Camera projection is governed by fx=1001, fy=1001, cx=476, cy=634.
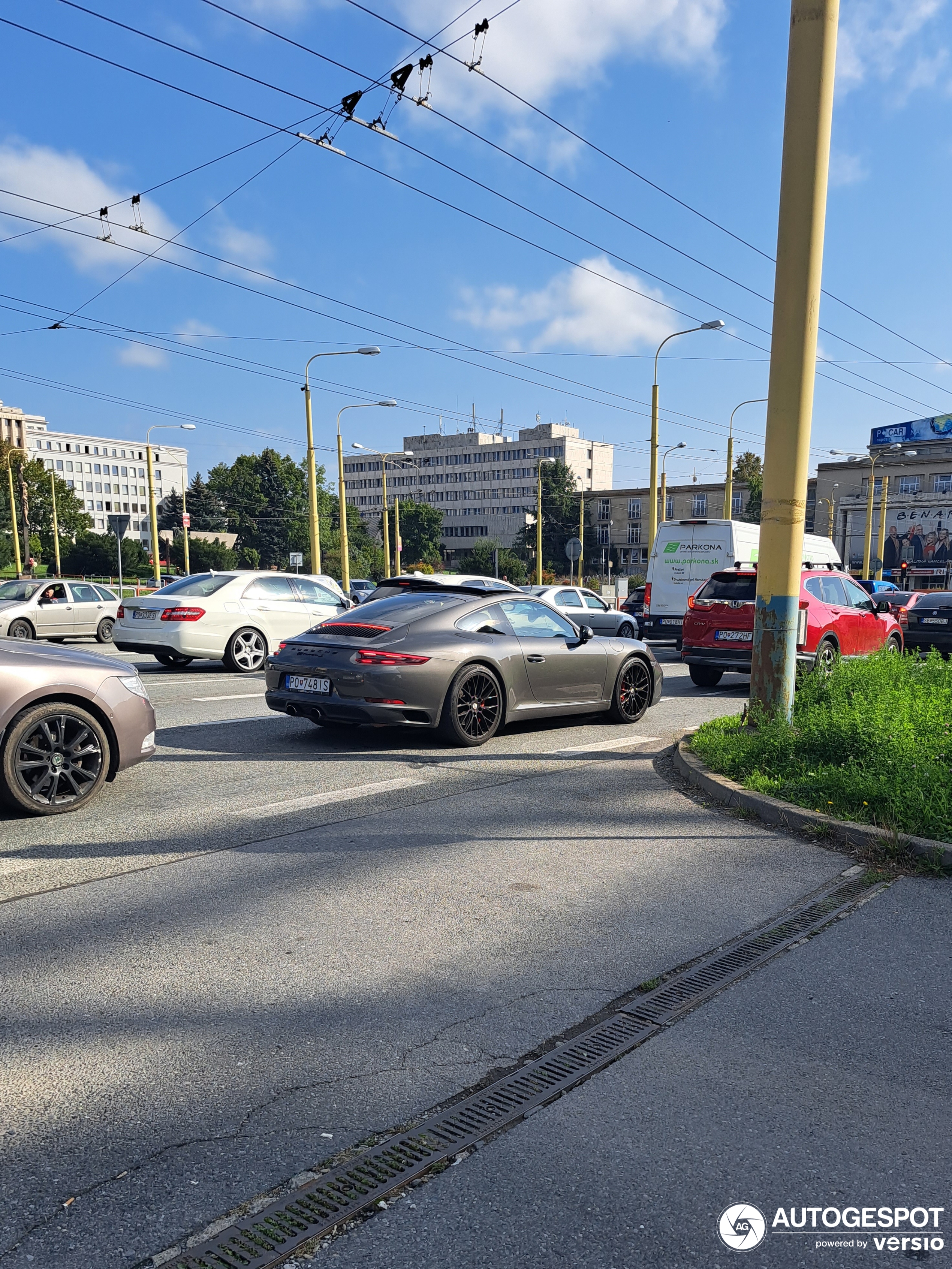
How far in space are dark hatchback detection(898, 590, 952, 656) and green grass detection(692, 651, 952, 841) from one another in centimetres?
1215

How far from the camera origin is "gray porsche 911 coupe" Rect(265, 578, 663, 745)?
318 inches

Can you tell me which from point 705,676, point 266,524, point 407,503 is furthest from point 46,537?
point 705,676

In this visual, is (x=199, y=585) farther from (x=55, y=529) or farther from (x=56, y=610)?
(x=55, y=529)

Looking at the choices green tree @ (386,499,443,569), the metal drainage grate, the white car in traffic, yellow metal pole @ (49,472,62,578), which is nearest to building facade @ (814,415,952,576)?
green tree @ (386,499,443,569)

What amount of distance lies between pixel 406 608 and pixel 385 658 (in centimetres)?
95

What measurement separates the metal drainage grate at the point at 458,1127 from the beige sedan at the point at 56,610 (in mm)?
19143

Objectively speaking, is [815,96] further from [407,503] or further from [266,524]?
[407,503]

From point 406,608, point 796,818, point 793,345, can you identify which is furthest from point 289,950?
point 793,345

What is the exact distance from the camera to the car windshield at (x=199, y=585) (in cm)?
1513

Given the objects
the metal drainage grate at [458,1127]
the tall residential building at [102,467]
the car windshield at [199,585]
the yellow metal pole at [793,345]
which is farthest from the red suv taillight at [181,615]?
the tall residential building at [102,467]

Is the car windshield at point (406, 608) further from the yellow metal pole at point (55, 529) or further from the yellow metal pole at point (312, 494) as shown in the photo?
the yellow metal pole at point (55, 529)

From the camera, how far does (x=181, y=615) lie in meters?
14.6

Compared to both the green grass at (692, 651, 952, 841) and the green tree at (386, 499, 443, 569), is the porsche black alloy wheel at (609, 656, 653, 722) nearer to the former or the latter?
the green grass at (692, 651, 952, 841)

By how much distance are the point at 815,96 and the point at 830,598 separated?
783 centimetres
